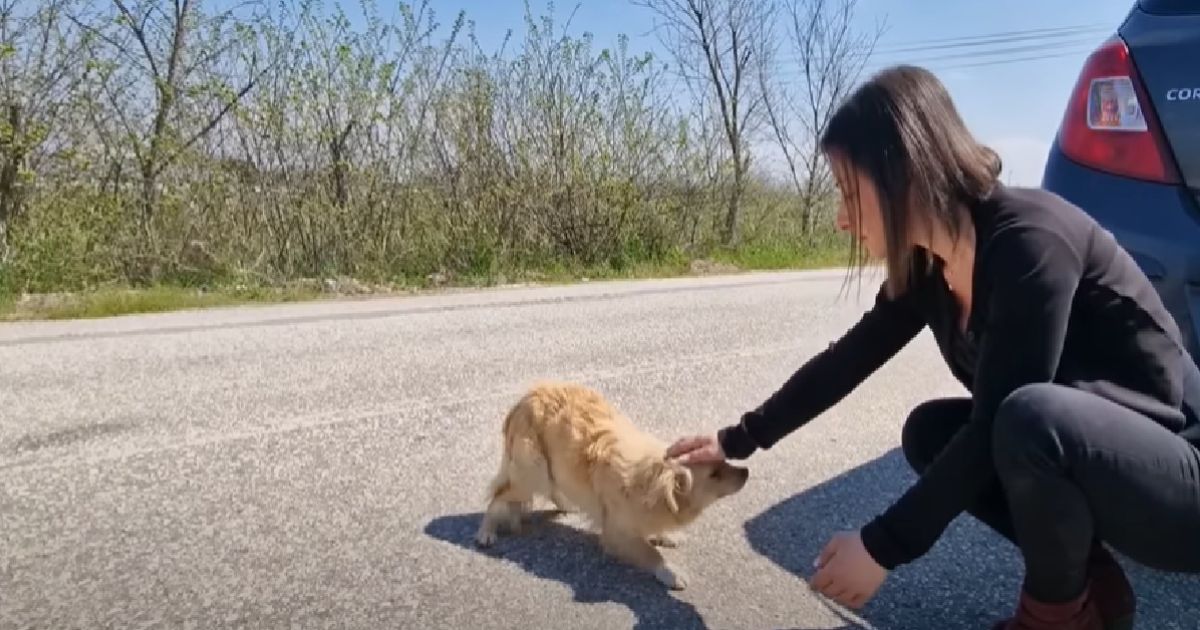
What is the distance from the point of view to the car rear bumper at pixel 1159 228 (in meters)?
2.25

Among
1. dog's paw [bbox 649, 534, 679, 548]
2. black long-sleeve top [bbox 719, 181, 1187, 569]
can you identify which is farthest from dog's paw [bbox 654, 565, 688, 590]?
black long-sleeve top [bbox 719, 181, 1187, 569]

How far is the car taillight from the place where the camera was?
2.38 metres

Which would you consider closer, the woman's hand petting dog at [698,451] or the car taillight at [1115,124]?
the car taillight at [1115,124]

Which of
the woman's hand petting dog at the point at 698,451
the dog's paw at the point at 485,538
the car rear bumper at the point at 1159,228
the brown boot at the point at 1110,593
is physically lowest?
the dog's paw at the point at 485,538

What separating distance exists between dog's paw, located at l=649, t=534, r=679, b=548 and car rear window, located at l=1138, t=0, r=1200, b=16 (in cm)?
200

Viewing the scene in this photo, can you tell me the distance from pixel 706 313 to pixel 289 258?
5.08m

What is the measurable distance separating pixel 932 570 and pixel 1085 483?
3.00ft

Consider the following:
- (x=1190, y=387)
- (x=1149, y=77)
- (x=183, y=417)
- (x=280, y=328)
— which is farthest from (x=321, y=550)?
(x=280, y=328)

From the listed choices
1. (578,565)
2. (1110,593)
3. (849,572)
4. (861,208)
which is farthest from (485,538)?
(1110,593)

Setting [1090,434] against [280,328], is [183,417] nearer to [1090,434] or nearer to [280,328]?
[280,328]

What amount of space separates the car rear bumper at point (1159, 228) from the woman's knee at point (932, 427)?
1.94 feet

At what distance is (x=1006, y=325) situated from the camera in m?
1.69

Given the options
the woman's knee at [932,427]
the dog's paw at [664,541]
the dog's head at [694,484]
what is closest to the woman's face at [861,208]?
the woman's knee at [932,427]

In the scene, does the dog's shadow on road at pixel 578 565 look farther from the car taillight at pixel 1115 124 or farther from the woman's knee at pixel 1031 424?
the car taillight at pixel 1115 124
